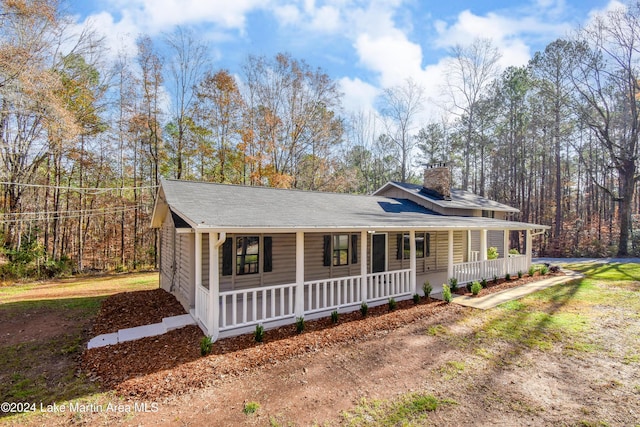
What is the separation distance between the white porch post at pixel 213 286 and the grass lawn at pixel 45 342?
1.84 metres

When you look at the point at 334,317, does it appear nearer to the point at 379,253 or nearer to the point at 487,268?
the point at 379,253

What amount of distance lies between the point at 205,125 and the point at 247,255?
14375mm

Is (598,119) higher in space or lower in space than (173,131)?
higher

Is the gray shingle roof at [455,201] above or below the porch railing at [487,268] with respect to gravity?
above

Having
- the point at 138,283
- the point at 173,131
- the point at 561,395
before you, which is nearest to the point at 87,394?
the point at 561,395

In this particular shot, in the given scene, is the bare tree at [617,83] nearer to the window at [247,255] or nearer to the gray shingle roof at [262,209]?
the gray shingle roof at [262,209]

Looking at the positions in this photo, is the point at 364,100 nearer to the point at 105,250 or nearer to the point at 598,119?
the point at 598,119

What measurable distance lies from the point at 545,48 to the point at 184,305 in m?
28.0

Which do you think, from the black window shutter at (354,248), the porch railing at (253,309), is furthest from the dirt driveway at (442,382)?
the black window shutter at (354,248)

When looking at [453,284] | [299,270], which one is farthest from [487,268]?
[299,270]

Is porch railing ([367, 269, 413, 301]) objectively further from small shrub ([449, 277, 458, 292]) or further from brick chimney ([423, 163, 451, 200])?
brick chimney ([423, 163, 451, 200])

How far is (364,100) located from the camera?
29.4 m

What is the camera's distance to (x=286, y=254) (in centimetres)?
860

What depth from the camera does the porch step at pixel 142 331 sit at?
584 centimetres
